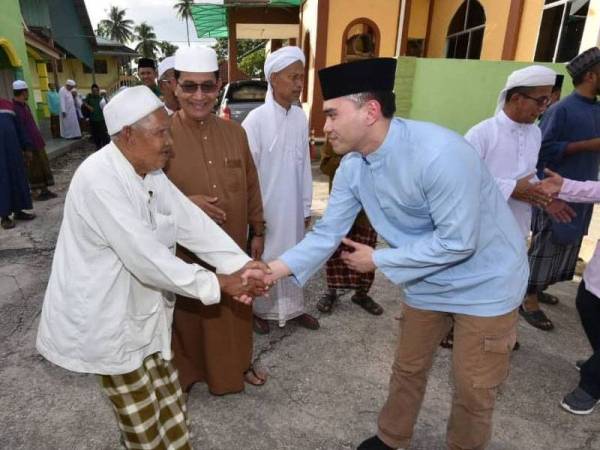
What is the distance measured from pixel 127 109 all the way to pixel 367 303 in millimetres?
2823

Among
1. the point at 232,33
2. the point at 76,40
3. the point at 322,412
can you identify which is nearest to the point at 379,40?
the point at 232,33

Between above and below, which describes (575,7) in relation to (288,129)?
above

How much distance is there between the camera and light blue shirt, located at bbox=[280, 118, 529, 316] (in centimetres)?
162

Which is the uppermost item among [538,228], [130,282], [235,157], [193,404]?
[235,157]

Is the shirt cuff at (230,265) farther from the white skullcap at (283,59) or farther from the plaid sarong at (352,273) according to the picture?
the plaid sarong at (352,273)

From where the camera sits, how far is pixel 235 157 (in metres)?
2.62

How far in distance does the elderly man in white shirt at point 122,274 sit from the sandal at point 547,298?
139 inches

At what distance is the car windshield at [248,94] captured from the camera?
447 inches

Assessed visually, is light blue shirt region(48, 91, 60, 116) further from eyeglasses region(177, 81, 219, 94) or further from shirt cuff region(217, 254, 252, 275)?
shirt cuff region(217, 254, 252, 275)

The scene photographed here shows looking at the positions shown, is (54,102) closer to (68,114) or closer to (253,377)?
(68,114)

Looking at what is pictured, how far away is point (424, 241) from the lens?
→ 5.77 feet

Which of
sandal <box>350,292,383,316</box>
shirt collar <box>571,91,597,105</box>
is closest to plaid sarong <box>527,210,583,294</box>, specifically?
shirt collar <box>571,91,597,105</box>

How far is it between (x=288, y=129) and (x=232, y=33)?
15331 millimetres

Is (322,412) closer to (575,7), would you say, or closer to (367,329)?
(367,329)
